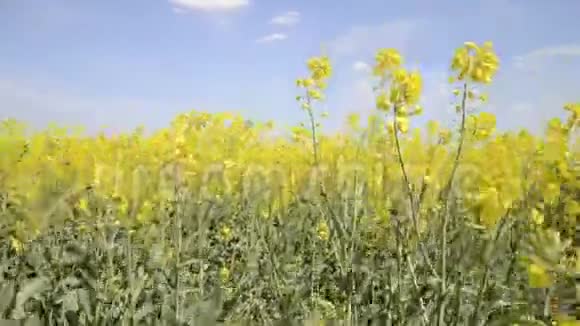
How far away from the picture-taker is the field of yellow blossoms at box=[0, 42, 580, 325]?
84.5 inches

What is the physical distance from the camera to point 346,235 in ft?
8.99

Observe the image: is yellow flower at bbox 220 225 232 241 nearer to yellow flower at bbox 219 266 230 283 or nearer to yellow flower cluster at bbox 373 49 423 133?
yellow flower at bbox 219 266 230 283

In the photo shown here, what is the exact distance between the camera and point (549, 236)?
119 centimetres

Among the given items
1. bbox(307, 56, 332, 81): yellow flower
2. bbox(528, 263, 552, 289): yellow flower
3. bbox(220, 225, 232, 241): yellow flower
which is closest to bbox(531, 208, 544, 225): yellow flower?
bbox(528, 263, 552, 289): yellow flower

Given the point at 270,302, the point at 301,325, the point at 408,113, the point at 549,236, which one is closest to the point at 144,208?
the point at 270,302

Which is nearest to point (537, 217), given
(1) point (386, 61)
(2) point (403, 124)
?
(2) point (403, 124)

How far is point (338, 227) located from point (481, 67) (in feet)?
2.71

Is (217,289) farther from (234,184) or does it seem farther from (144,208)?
(234,184)

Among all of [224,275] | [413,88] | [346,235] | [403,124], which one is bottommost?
[224,275]

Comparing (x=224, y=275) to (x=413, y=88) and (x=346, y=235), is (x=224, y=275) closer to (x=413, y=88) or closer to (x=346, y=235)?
(x=346, y=235)

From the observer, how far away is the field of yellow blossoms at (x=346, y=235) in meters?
2.15

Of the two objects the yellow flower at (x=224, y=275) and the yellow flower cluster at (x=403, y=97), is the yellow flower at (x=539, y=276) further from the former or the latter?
the yellow flower at (x=224, y=275)

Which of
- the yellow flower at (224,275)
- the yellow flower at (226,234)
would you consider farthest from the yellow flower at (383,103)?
the yellow flower at (226,234)

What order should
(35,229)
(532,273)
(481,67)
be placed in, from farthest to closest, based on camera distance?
(35,229) < (481,67) < (532,273)
